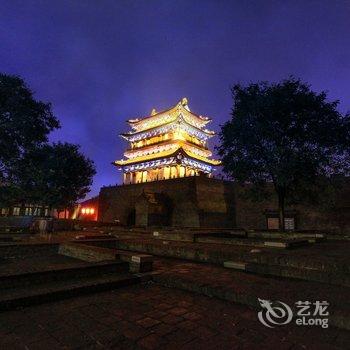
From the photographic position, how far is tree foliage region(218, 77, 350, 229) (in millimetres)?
16188

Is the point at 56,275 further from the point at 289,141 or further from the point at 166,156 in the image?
the point at 166,156

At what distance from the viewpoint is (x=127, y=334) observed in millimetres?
3408

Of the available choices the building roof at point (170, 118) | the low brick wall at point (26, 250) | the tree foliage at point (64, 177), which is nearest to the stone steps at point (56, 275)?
the low brick wall at point (26, 250)

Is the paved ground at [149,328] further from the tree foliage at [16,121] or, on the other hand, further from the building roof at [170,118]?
the building roof at [170,118]

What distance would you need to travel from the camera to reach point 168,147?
50.8 m

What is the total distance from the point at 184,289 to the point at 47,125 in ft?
61.0

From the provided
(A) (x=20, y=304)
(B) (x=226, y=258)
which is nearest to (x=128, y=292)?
(A) (x=20, y=304)

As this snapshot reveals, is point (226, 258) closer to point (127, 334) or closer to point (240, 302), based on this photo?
point (240, 302)

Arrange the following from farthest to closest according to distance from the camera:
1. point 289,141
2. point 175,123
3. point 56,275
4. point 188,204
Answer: point 175,123
point 188,204
point 289,141
point 56,275

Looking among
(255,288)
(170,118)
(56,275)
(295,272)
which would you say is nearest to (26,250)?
(56,275)

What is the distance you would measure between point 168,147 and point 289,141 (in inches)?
1380

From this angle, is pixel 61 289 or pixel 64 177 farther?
pixel 64 177

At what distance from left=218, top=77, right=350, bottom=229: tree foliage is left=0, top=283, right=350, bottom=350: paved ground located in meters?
13.1

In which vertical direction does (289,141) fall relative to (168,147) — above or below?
below
